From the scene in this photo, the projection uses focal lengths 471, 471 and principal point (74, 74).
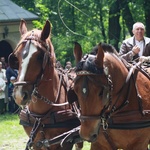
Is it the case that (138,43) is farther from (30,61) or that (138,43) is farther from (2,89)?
(2,89)

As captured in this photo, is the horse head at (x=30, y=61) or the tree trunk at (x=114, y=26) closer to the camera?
the horse head at (x=30, y=61)

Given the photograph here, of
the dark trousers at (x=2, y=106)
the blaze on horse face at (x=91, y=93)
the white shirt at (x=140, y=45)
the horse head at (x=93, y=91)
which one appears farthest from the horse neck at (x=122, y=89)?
the dark trousers at (x=2, y=106)

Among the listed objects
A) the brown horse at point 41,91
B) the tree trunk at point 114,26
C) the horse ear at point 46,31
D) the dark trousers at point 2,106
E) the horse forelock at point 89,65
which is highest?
the horse ear at point 46,31

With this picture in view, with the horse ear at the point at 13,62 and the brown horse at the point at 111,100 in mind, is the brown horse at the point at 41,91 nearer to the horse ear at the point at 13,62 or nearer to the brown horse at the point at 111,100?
the horse ear at the point at 13,62

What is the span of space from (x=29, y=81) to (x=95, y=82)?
3.22 ft

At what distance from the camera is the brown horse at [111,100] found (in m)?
4.54

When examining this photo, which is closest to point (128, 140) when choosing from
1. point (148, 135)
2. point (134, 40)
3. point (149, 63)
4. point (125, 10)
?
point (148, 135)

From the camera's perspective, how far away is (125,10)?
18312 millimetres

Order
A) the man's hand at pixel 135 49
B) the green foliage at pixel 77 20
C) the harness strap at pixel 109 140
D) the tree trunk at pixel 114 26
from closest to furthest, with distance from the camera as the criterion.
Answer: the harness strap at pixel 109 140
the man's hand at pixel 135 49
the tree trunk at pixel 114 26
the green foliage at pixel 77 20

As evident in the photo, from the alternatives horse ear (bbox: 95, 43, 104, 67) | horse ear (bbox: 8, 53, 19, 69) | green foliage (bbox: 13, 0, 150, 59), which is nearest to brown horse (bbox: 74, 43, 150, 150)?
horse ear (bbox: 95, 43, 104, 67)

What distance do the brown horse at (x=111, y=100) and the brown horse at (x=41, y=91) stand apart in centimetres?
58

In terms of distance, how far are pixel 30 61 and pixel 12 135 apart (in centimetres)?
584

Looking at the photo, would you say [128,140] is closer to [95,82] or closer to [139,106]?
[139,106]

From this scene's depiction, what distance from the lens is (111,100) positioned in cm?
475
